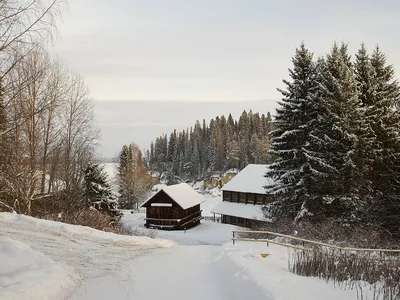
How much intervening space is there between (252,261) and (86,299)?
493 cm

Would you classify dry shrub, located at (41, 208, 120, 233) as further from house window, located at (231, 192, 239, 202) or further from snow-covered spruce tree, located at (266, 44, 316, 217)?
house window, located at (231, 192, 239, 202)

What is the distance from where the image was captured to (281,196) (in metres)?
22.6

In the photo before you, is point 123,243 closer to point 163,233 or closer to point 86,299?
point 86,299

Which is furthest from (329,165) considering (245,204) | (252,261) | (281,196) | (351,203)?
(245,204)

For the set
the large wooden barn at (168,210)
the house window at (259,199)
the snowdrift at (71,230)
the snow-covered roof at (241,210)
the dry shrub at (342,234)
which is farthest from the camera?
the large wooden barn at (168,210)

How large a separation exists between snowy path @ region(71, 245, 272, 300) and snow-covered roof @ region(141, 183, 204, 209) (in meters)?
28.2

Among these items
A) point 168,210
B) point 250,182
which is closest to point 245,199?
point 250,182

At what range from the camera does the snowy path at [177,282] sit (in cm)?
747

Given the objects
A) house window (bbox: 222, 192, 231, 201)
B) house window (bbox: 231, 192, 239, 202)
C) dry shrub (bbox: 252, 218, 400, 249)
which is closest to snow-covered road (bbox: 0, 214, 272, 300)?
dry shrub (bbox: 252, 218, 400, 249)

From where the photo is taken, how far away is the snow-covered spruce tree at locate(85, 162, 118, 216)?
30.9 m

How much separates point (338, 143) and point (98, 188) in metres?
21.9

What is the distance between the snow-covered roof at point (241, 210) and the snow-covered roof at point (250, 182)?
5.84 ft

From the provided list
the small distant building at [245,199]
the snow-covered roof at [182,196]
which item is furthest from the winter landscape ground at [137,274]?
the snow-covered roof at [182,196]

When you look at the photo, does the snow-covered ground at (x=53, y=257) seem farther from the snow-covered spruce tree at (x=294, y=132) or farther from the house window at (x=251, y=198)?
the house window at (x=251, y=198)
